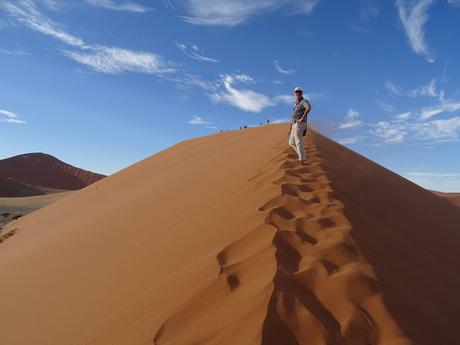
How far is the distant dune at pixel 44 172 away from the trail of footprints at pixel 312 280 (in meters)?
66.9

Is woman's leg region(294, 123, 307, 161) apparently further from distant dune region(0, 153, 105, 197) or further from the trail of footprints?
distant dune region(0, 153, 105, 197)

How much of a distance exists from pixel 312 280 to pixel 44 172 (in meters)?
80.9

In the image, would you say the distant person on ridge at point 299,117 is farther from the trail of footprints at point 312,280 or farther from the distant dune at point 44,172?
the distant dune at point 44,172

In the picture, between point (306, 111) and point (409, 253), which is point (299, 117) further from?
point (409, 253)

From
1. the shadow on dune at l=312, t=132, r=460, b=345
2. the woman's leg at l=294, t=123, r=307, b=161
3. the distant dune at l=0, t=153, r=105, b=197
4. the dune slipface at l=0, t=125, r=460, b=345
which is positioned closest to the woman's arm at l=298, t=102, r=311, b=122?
the woman's leg at l=294, t=123, r=307, b=161

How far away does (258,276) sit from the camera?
3.01 m

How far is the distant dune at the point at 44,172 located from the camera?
7075cm

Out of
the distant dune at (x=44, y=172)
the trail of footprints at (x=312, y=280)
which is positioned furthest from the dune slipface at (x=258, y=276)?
the distant dune at (x=44, y=172)

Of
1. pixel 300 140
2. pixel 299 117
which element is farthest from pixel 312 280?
pixel 299 117

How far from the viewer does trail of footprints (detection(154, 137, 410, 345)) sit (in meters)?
2.47

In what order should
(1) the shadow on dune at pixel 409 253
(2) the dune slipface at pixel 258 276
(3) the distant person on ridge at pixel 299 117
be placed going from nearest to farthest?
1. (2) the dune slipface at pixel 258 276
2. (1) the shadow on dune at pixel 409 253
3. (3) the distant person on ridge at pixel 299 117

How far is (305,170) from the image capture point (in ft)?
20.7

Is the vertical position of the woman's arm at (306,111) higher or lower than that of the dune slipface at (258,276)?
higher

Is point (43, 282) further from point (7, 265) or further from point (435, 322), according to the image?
point (435, 322)
